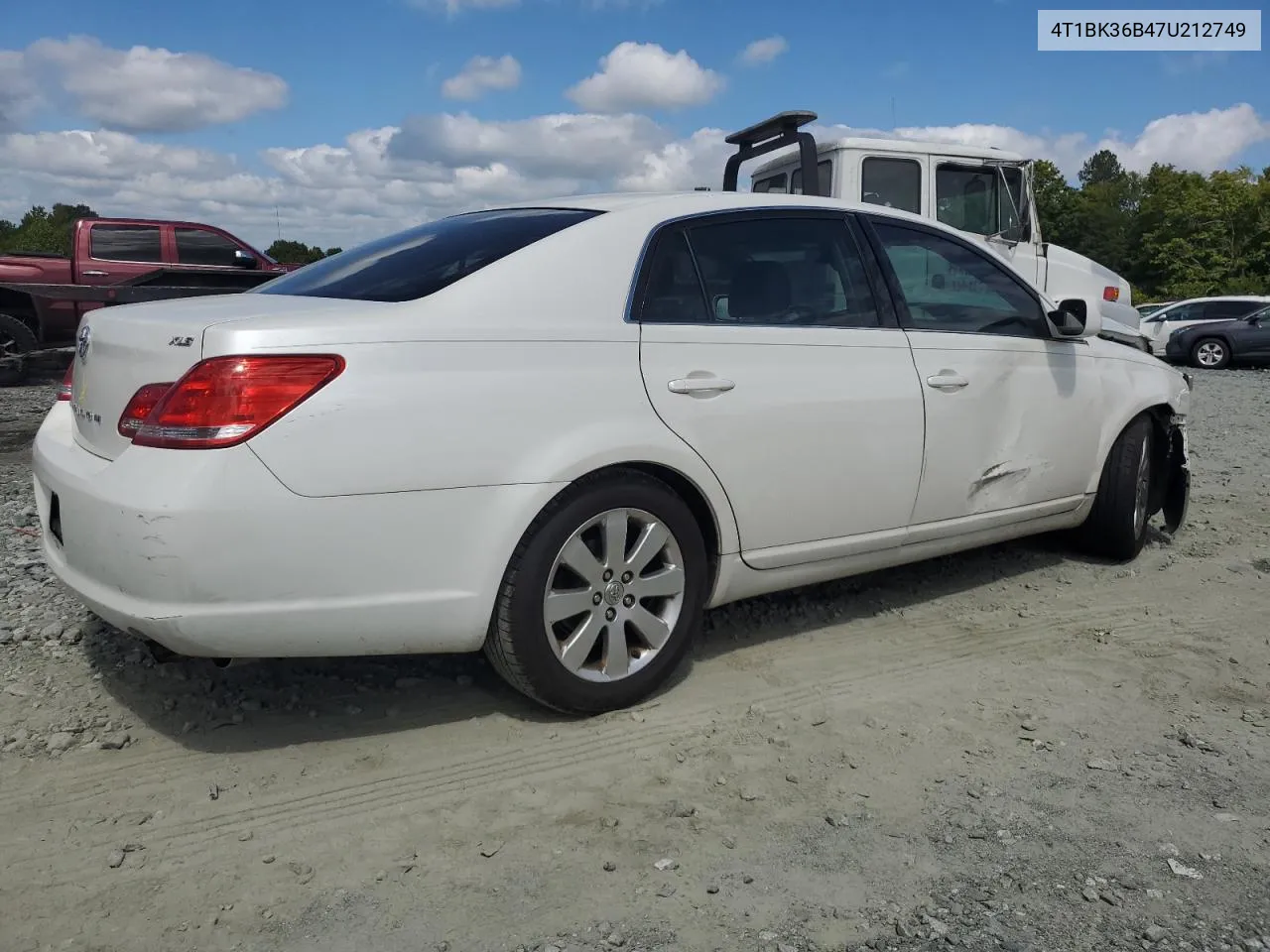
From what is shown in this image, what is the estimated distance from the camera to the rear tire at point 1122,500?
16.1 feet

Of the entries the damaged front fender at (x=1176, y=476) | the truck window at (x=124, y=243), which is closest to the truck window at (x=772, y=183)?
the damaged front fender at (x=1176, y=476)

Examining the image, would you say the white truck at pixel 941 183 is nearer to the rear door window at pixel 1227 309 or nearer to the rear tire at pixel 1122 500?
the rear tire at pixel 1122 500

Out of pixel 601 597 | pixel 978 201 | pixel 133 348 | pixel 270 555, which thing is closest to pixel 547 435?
pixel 601 597

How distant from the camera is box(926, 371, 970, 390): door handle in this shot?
3.98 meters

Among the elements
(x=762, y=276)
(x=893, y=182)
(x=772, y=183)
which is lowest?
(x=762, y=276)

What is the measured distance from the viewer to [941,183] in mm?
8852

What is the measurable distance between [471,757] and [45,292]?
9460mm

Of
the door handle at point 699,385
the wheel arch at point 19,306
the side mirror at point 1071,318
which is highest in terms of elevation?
the wheel arch at point 19,306

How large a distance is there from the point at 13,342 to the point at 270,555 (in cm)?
1114

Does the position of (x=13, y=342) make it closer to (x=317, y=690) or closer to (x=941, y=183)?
(x=941, y=183)

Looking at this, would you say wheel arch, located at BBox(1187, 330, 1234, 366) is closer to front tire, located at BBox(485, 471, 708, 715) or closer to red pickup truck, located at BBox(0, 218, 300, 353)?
red pickup truck, located at BBox(0, 218, 300, 353)

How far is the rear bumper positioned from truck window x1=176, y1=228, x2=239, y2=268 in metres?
11.3

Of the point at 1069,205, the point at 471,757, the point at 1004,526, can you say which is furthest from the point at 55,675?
the point at 1069,205

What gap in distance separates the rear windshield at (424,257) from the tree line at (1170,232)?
130 ft
